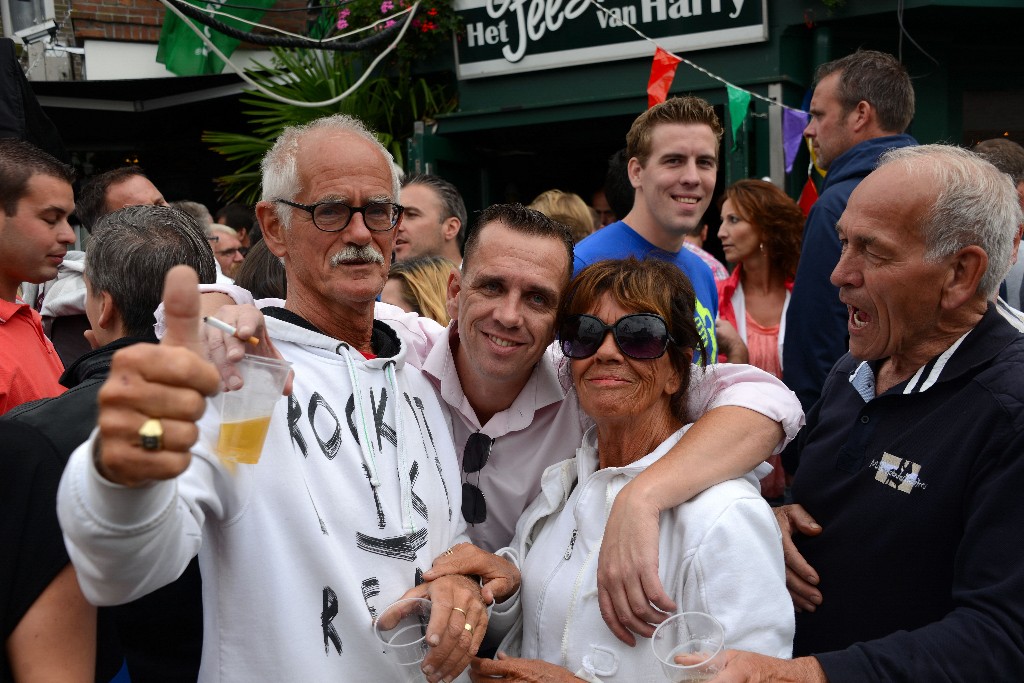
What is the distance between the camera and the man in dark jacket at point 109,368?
212 centimetres

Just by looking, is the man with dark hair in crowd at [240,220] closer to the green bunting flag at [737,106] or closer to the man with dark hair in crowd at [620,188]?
the man with dark hair in crowd at [620,188]

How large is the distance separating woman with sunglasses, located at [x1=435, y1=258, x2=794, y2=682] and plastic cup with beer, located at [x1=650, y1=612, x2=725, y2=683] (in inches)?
3.4

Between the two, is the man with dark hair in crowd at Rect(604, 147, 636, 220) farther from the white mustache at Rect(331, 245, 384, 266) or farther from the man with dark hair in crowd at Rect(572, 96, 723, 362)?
the white mustache at Rect(331, 245, 384, 266)

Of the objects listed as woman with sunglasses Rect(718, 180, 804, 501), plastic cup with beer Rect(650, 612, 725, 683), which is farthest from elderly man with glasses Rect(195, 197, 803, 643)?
woman with sunglasses Rect(718, 180, 804, 501)

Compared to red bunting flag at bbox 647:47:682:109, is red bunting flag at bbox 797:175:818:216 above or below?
below

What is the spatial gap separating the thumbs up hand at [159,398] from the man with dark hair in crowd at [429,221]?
3.92 m

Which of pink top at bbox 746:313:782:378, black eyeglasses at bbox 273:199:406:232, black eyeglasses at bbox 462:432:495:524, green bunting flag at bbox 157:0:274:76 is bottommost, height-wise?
pink top at bbox 746:313:782:378

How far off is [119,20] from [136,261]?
31.3 feet

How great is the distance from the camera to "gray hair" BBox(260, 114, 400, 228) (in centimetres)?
245

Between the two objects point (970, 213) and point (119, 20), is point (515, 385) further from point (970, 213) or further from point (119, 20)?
point (119, 20)

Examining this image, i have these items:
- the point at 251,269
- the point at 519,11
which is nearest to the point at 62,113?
the point at 519,11

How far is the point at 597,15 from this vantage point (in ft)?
26.6

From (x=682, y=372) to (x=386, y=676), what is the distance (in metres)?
1.04

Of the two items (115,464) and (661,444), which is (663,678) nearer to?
(661,444)
